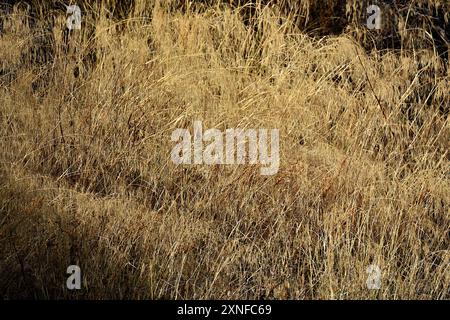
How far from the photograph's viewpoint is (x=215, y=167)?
3604 mm

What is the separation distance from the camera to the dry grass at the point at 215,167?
2.99 m

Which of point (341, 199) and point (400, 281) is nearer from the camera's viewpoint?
point (400, 281)

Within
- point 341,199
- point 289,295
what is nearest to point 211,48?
point 341,199

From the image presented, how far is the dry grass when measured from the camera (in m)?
2.99

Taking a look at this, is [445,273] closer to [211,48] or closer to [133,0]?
[211,48]

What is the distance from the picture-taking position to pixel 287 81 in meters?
4.43

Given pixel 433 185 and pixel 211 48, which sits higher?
pixel 211 48

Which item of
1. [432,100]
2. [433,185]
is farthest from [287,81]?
[433,185]

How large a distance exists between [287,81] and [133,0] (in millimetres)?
1224

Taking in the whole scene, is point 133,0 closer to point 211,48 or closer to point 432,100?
point 211,48
